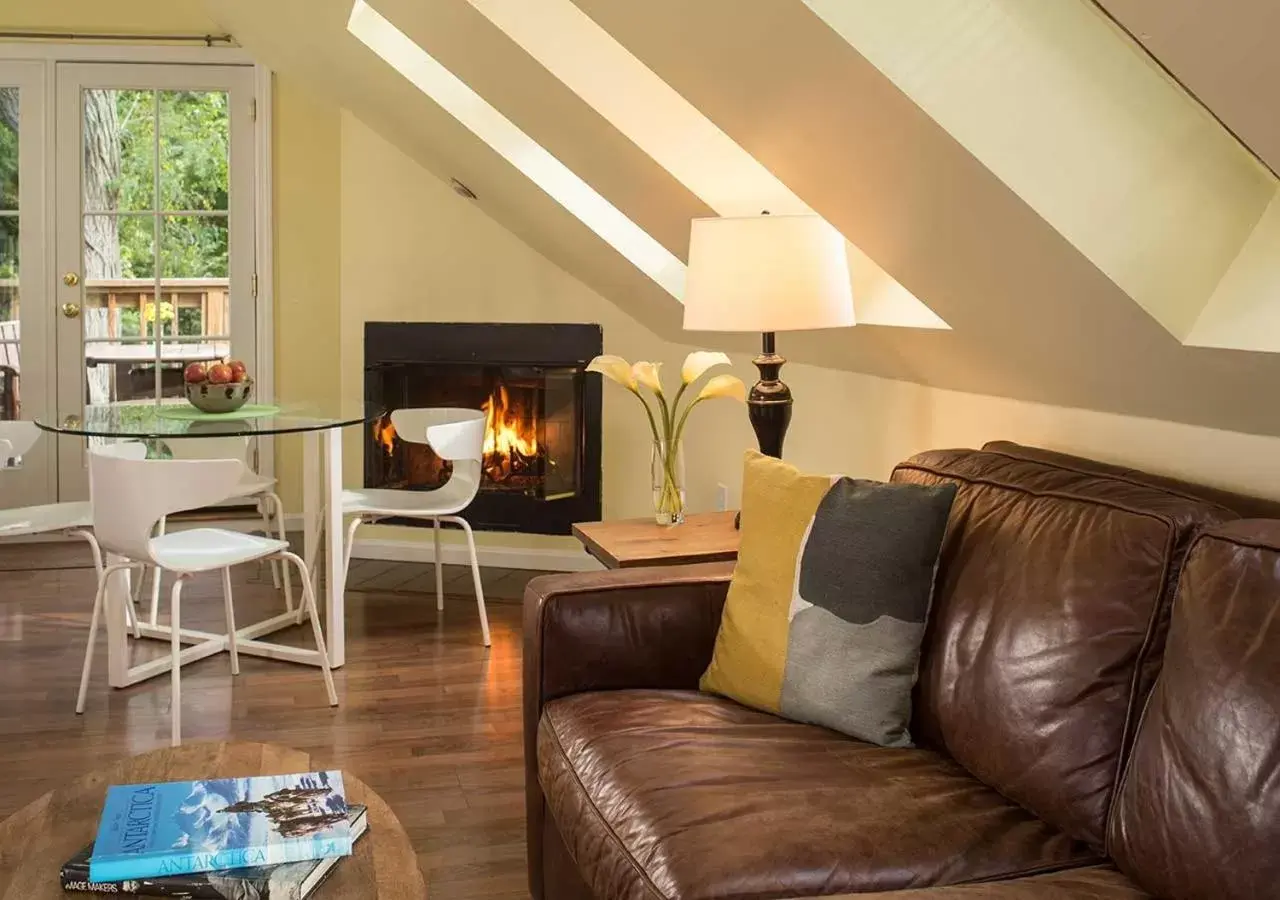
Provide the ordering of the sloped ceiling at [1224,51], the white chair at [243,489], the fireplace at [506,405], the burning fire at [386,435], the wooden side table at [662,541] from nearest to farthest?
the sloped ceiling at [1224,51] < the wooden side table at [662,541] < the white chair at [243,489] < the fireplace at [506,405] < the burning fire at [386,435]

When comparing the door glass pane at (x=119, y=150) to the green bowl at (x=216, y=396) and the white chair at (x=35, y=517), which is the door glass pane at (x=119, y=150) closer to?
the white chair at (x=35, y=517)

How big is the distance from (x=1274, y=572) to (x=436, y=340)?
418cm

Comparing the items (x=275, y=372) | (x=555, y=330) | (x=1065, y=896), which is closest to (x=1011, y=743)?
(x=1065, y=896)

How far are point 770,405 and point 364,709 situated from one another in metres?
1.49

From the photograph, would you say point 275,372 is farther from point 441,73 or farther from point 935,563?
point 935,563

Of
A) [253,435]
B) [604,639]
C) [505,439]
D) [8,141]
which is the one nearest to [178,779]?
[604,639]

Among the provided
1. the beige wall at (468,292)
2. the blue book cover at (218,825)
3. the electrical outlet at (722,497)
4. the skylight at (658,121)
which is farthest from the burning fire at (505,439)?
the blue book cover at (218,825)

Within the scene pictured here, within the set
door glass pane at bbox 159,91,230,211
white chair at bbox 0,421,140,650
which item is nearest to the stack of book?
white chair at bbox 0,421,140,650

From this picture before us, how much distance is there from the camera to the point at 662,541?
3236 millimetres

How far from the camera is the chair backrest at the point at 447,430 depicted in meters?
4.27

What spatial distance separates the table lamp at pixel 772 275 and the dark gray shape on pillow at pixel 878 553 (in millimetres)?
564

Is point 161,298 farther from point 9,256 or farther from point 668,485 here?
point 668,485

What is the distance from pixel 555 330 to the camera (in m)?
5.35

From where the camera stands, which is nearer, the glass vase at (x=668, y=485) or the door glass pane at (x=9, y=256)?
the glass vase at (x=668, y=485)
